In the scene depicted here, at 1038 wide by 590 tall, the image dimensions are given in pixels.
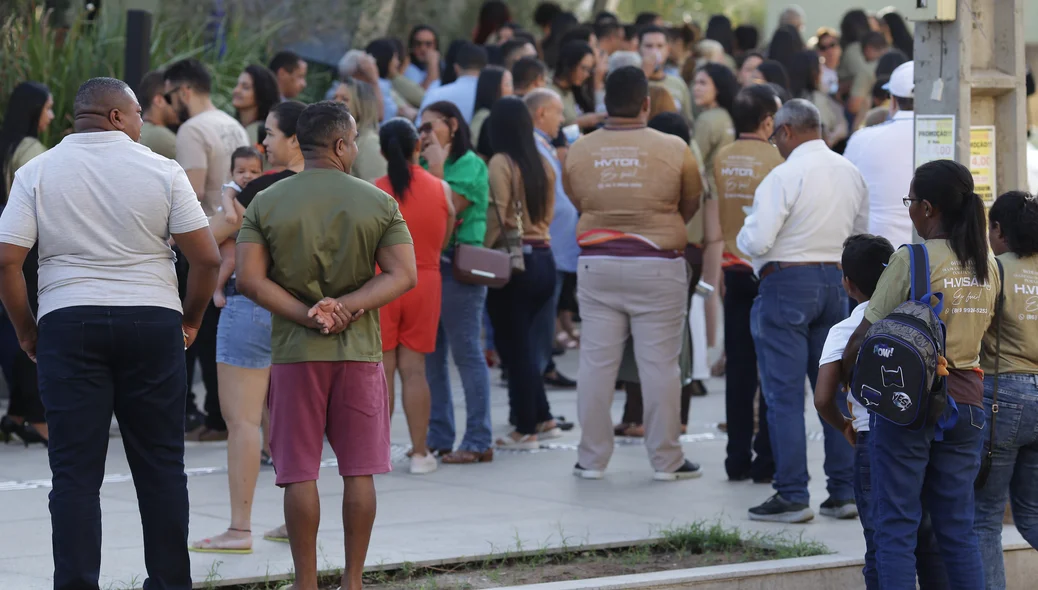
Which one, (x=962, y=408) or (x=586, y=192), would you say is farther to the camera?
(x=586, y=192)

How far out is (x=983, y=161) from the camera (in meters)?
7.39

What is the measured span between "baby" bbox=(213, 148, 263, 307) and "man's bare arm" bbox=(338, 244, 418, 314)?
134cm

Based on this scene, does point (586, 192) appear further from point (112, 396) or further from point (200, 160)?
point (112, 396)

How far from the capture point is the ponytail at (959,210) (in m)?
5.55

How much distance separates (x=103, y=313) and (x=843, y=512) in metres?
3.93

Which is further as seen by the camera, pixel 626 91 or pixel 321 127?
pixel 626 91

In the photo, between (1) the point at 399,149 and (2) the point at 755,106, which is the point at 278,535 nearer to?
(1) the point at 399,149

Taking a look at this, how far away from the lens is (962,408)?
18.2 feet

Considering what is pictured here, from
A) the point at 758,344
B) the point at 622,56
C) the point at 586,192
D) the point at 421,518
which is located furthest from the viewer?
the point at 622,56

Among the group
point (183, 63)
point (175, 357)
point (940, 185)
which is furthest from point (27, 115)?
point (940, 185)

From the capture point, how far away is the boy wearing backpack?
5.77 m

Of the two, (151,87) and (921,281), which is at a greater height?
(151,87)

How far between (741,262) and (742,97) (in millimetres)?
899

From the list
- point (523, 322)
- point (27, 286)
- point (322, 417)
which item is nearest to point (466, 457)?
point (523, 322)
